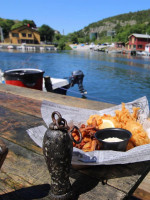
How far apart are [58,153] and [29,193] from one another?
41 centimetres

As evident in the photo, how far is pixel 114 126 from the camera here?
75.2 inches

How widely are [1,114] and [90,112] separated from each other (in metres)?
1.33

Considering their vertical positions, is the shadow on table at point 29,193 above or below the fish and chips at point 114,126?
below

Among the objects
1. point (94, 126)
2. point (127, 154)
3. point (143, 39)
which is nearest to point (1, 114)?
point (94, 126)

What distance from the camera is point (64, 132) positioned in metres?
1.09

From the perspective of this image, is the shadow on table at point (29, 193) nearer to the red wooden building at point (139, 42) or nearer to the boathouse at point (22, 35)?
the red wooden building at point (139, 42)

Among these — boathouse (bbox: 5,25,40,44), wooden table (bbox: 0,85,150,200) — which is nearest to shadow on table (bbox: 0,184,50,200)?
wooden table (bbox: 0,85,150,200)

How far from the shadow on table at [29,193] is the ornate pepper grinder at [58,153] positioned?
100mm

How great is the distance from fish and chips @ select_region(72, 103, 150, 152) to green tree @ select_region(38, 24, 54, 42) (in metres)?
124

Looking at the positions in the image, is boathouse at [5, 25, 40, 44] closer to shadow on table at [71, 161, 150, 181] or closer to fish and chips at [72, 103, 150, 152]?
fish and chips at [72, 103, 150, 152]

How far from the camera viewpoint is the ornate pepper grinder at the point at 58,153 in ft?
3.51

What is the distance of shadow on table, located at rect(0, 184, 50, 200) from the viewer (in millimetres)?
1197

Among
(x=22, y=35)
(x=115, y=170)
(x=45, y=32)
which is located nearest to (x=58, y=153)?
(x=115, y=170)

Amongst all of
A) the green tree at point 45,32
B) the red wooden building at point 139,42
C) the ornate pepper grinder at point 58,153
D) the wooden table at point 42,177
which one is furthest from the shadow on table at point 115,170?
the green tree at point 45,32
